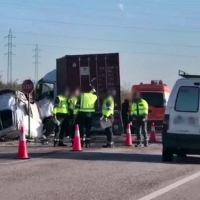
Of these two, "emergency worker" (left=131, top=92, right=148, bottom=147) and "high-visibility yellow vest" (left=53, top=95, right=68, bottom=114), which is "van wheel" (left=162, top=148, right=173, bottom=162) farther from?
"high-visibility yellow vest" (left=53, top=95, right=68, bottom=114)

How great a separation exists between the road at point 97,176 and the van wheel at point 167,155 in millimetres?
168

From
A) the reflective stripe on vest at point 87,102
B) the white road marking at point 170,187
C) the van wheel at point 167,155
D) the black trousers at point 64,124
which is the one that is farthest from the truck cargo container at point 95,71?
the white road marking at point 170,187

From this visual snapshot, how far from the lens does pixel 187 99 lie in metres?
17.9

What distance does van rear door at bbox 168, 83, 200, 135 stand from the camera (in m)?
17.9

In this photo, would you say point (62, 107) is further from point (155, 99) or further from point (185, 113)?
point (155, 99)

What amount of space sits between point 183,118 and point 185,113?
0.13 m

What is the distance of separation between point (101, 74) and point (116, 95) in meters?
1.05

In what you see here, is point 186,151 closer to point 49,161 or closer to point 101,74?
point 49,161

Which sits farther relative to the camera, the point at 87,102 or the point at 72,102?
the point at 72,102

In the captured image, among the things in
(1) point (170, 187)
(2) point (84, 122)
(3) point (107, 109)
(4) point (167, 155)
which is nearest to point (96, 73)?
(2) point (84, 122)

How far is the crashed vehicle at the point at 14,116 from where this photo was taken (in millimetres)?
27531

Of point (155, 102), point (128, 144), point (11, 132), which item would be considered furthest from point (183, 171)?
point (155, 102)

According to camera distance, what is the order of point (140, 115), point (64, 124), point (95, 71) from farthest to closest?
point (95, 71) → point (64, 124) → point (140, 115)

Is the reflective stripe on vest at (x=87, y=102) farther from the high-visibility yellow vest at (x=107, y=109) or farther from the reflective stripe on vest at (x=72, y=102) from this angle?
the reflective stripe on vest at (x=72, y=102)
